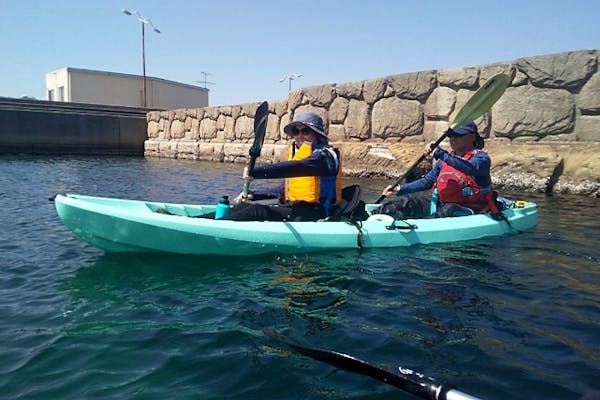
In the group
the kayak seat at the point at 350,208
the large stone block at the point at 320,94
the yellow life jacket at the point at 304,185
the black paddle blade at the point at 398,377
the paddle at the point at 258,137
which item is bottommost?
the black paddle blade at the point at 398,377

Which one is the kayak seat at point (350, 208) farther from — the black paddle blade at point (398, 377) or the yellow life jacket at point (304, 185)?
the black paddle blade at point (398, 377)

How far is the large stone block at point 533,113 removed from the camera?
26.7 feet

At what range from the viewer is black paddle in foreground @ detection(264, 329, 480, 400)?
1.62 m

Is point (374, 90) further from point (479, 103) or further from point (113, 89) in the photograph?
point (113, 89)

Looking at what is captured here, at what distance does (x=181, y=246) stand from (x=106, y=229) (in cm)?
61

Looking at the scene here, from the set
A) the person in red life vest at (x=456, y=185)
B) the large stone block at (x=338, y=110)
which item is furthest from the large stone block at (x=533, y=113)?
the person in red life vest at (x=456, y=185)

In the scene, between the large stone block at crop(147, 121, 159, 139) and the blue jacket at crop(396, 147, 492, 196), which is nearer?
the blue jacket at crop(396, 147, 492, 196)

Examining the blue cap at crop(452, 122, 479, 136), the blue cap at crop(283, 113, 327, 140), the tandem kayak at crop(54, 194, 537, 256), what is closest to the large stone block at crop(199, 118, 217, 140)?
the tandem kayak at crop(54, 194, 537, 256)

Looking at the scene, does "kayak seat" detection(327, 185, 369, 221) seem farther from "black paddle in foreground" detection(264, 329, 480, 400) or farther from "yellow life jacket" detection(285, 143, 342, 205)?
"black paddle in foreground" detection(264, 329, 480, 400)

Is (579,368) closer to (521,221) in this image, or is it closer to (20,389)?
(20,389)

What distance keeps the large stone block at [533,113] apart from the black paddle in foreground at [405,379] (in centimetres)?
770

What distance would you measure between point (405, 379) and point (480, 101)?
4.43 m

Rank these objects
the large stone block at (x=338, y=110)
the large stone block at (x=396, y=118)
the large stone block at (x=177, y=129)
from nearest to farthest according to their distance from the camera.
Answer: the large stone block at (x=396, y=118) → the large stone block at (x=338, y=110) → the large stone block at (x=177, y=129)

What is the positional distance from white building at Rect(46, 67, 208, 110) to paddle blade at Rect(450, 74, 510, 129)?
79.7 feet
